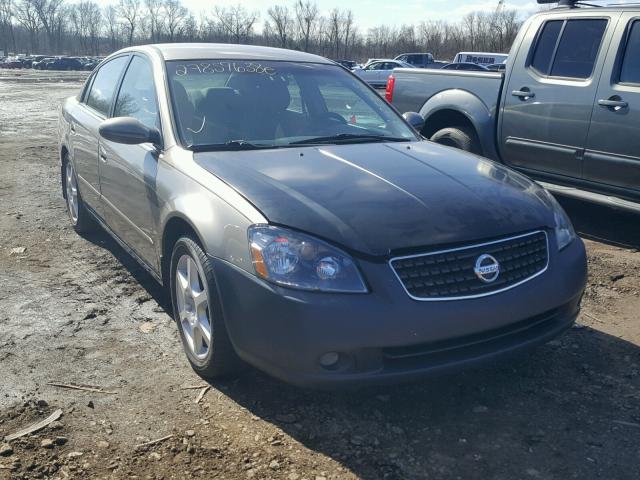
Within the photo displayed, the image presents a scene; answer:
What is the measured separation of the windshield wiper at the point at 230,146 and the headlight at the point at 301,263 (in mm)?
1001

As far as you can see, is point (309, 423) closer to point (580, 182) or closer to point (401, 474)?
point (401, 474)

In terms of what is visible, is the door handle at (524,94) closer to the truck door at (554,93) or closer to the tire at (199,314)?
the truck door at (554,93)

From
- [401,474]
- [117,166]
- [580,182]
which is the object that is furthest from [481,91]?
[401,474]

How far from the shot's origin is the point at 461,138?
675 cm

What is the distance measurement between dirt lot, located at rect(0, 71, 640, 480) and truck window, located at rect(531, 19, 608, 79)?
2381mm

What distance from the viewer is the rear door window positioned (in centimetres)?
495

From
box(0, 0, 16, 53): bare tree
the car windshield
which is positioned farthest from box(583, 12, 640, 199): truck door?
box(0, 0, 16, 53): bare tree

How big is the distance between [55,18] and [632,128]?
123233 millimetres

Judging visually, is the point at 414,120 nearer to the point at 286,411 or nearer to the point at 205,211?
the point at 205,211

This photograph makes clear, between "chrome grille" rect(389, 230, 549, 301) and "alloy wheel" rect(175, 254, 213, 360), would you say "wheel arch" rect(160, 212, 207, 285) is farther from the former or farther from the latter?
"chrome grille" rect(389, 230, 549, 301)

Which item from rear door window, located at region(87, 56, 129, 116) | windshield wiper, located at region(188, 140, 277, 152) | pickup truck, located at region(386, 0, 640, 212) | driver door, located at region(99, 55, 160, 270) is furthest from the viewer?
pickup truck, located at region(386, 0, 640, 212)

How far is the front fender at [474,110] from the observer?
21.5 ft

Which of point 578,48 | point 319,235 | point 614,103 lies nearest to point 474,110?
point 578,48

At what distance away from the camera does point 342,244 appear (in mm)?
2748
